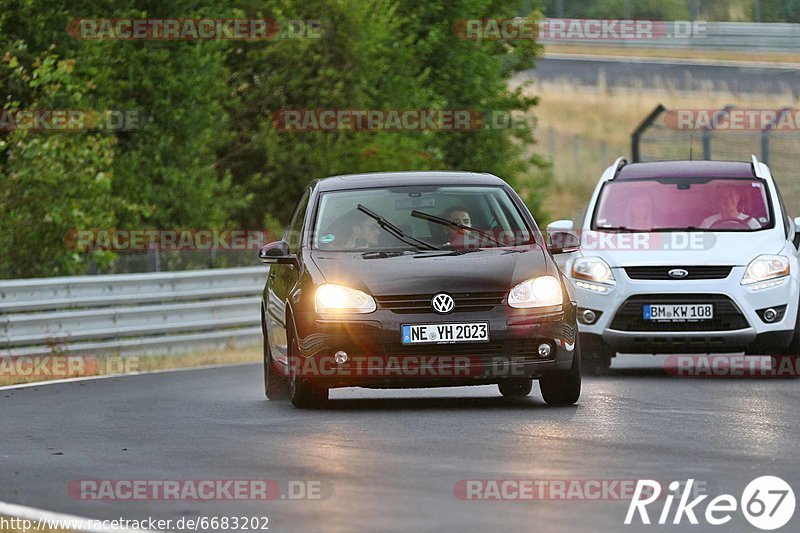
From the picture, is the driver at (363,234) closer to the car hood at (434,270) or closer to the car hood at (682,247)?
the car hood at (434,270)

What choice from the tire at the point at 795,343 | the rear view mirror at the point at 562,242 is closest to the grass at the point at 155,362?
the rear view mirror at the point at 562,242

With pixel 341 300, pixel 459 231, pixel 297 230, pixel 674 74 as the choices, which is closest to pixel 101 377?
pixel 297 230

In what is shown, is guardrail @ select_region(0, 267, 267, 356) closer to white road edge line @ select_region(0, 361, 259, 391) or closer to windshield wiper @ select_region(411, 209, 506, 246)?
white road edge line @ select_region(0, 361, 259, 391)

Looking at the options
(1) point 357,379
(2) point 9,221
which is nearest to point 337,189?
(1) point 357,379

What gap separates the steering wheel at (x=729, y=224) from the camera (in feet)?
55.1

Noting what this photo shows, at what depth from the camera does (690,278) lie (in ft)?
52.3

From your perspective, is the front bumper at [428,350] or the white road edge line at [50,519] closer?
the white road edge line at [50,519]

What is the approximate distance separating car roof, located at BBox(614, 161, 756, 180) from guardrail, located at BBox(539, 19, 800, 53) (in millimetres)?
41876

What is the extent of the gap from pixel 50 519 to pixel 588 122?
54.3 meters

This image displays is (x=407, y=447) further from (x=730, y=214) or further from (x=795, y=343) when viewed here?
(x=730, y=214)

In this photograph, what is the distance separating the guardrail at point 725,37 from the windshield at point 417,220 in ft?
151

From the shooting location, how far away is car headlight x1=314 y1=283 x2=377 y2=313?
41.2 ft

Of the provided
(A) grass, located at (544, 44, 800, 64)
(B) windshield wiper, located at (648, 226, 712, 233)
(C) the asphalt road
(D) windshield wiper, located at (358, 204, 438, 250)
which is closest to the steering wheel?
(B) windshield wiper, located at (648, 226, 712, 233)

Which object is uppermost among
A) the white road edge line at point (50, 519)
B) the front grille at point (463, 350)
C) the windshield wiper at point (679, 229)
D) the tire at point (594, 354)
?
the windshield wiper at point (679, 229)
